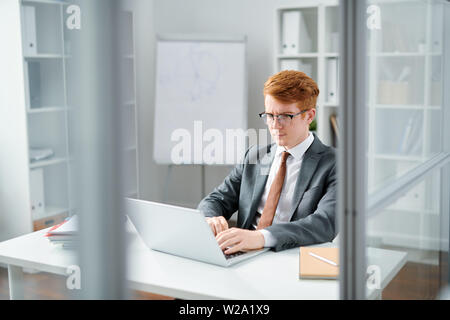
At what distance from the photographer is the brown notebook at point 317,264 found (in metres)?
1.47

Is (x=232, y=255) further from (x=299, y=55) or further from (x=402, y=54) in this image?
(x=299, y=55)

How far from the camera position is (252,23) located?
4.38 m

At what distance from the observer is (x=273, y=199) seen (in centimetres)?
196

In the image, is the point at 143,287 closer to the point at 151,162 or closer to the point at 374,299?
the point at 374,299

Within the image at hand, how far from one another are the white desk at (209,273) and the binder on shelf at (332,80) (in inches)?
89.1

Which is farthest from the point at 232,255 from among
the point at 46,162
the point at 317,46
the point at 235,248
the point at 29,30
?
the point at 317,46

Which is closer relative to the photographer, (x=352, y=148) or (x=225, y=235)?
(x=352, y=148)

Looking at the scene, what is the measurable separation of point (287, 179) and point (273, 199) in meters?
0.10

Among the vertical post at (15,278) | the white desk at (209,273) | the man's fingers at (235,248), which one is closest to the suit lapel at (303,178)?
the white desk at (209,273)

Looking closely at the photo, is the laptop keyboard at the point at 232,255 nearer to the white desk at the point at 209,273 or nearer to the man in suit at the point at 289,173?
the white desk at the point at 209,273

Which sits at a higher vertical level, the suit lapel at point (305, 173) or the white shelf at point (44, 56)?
the white shelf at point (44, 56)

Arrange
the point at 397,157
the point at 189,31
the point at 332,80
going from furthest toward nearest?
the point at 189,31
the point at 332,80
the point at 397,157
